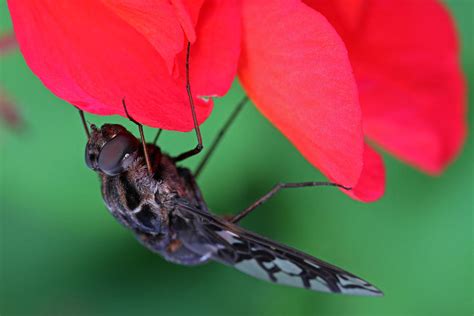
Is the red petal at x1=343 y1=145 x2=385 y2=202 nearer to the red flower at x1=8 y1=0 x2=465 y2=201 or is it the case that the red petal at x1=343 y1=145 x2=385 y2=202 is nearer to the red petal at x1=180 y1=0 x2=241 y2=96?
the red flower at x1=8 y1=0 x2=465 y2=201

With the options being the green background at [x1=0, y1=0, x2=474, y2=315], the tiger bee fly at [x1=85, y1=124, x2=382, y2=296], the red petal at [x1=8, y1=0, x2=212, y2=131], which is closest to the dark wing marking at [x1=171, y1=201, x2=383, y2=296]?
the tiger bee fly at [x1=85, y1=124, x2=382, y2=296]

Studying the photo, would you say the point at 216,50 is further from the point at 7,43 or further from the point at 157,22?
the point at 7,43

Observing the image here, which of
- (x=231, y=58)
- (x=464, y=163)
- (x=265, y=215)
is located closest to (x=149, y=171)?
(x=231, y=58)

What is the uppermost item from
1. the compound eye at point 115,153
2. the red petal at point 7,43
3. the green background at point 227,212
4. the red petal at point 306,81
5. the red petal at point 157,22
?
the red petal at point 157,22

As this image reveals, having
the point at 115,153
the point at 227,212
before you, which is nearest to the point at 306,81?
the point at 115,153

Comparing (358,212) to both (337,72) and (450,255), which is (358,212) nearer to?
(450,255)

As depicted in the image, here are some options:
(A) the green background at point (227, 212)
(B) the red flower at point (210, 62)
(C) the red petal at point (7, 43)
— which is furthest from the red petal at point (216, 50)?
(A) the green background at point (227, 212)

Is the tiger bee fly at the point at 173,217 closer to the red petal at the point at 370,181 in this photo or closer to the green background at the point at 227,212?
the red petal at the point at 370,181
